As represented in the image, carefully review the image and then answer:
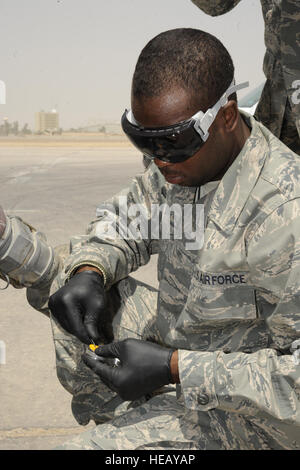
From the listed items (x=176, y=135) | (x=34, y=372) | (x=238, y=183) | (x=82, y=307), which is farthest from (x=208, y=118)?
(x=34, y=372)

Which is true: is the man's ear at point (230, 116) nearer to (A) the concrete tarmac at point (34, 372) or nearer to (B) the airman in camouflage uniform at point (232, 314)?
(B) the airman in camouflage uniform at point (232, 314)

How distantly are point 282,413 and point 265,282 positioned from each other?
31 centimetres

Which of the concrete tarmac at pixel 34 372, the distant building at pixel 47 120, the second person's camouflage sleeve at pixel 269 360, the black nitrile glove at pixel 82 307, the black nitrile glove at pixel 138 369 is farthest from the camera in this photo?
the distant building at pixel 47 120

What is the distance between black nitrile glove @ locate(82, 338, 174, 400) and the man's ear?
0.58m

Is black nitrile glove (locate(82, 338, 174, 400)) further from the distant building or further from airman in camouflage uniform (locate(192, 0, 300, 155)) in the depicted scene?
the distant building

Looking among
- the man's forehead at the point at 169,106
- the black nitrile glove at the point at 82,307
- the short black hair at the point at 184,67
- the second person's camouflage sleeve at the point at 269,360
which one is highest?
the short black hair at the point at 184,67

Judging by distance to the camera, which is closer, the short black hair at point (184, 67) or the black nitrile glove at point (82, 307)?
the short black hair at point (184, 67)

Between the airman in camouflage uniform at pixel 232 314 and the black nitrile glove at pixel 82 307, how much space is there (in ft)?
0.35

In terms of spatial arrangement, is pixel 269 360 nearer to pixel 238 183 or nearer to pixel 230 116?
pixel 238 183

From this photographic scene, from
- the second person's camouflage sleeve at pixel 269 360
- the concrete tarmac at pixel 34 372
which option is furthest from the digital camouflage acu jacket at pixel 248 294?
the concrete tarmac at pixel 34 372

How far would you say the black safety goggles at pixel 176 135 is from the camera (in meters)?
1.55

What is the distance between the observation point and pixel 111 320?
2.15 meters
